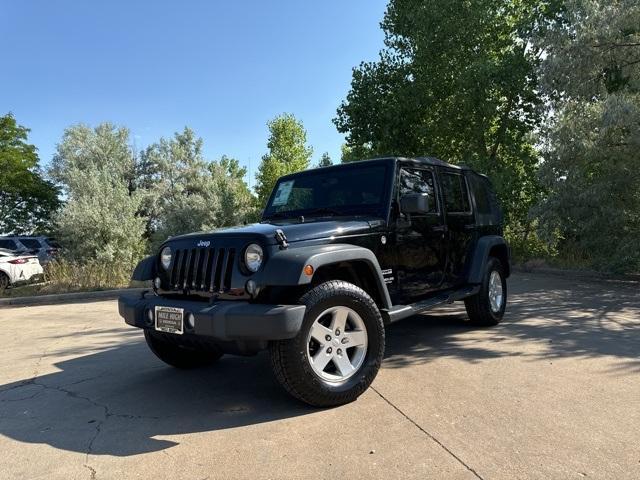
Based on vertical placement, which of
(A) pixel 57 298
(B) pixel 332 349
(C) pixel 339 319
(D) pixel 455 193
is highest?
(D) pixel 455 193

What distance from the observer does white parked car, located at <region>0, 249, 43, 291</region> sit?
12.8 metres

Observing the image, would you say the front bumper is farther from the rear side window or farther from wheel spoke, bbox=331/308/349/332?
the rear side window

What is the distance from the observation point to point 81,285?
12180mm

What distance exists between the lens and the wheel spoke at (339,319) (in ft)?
11.9

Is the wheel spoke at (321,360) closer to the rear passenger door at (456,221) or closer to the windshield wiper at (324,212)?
the windshield wiper at (324,212)

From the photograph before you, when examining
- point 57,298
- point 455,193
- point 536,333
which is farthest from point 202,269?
point 57,298

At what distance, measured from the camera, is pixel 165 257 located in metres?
4.21

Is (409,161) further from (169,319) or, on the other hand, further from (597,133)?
(597,133)

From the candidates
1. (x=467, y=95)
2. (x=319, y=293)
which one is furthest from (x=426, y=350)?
(x=467, y=95)

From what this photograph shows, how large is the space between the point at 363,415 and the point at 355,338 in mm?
566

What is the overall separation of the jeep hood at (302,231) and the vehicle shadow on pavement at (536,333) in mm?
1404

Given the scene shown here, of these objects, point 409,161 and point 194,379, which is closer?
point 194,379

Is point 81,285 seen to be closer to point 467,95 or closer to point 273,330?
point 273,330

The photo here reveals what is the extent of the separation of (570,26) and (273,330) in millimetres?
10595
